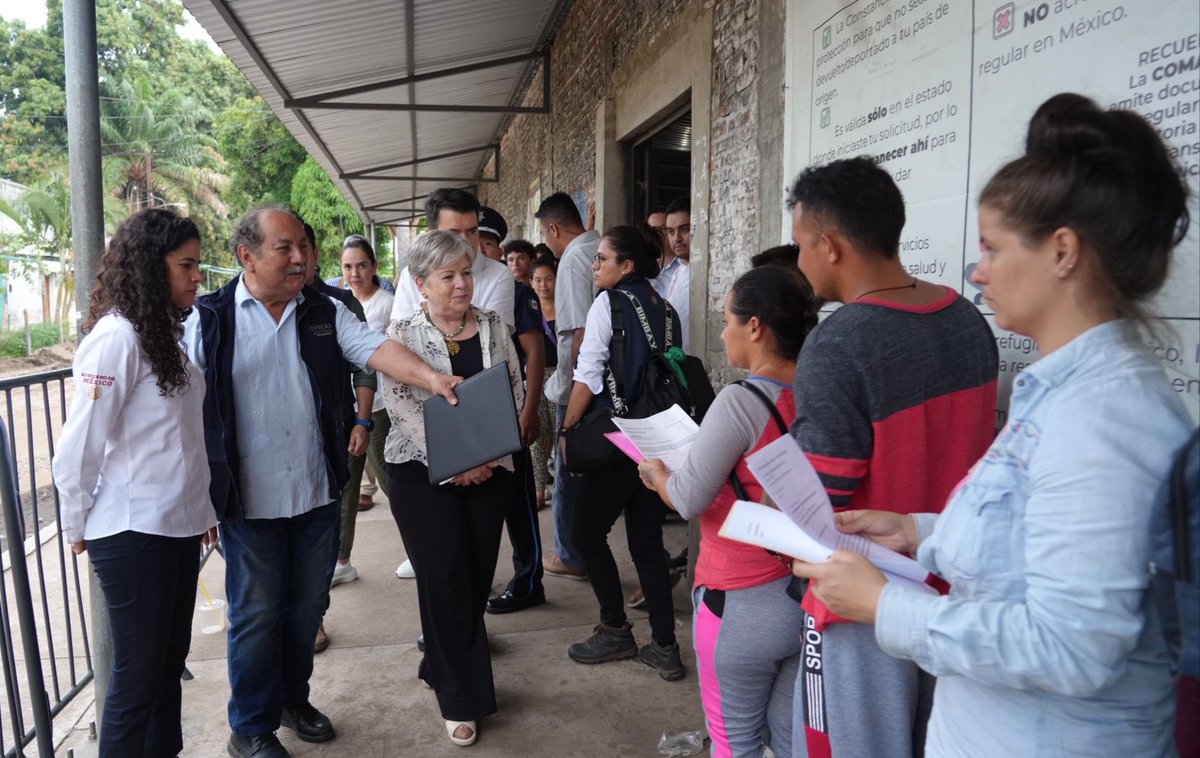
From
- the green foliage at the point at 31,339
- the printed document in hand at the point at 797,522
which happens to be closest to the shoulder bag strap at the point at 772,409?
the printed document in hand at the point at 797,522

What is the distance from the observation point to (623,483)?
3.48m

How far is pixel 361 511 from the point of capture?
6.12 meters

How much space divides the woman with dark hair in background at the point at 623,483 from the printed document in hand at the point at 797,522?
207 centimetres

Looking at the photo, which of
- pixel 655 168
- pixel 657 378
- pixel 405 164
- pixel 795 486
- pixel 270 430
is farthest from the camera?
→ pixel 405 164

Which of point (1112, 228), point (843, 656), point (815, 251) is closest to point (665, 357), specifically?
point (815, 251)

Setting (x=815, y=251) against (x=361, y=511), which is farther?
(x=361, y=511)

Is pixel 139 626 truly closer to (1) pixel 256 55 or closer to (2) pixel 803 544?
(2) pixel 803 544

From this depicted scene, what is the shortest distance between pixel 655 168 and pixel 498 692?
4.75m

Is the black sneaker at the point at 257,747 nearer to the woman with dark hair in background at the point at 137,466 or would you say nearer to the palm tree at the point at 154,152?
the woman with dark hair in background at the point at 137,466

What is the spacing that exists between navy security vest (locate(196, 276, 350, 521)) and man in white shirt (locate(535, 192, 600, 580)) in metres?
1.48

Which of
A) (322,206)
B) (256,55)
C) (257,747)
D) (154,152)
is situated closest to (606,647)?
(257,747)

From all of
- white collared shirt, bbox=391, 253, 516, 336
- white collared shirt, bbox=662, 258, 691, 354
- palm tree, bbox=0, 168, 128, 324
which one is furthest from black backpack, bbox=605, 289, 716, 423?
palm tree, bbox=0, 168, 128, 324

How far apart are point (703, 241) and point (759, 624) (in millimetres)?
2887

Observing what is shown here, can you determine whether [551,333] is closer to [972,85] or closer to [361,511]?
[361,511]
